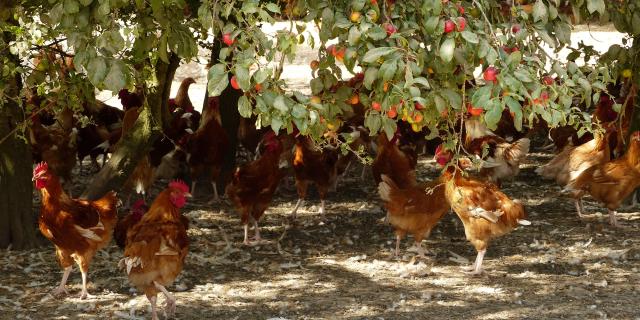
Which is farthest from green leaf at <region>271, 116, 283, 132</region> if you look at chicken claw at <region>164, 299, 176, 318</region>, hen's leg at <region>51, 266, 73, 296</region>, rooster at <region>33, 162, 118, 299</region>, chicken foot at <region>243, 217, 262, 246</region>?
chicken foot at <region>243, 217, 262, 246</region>

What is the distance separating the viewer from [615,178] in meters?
8.70

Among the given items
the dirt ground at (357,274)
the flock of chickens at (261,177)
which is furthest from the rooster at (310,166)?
the dirt ground at (357,274)

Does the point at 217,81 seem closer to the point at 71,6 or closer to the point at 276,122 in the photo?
the point at 276,122

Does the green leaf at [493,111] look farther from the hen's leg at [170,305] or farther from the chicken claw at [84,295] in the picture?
the chicken claw at [84,295]

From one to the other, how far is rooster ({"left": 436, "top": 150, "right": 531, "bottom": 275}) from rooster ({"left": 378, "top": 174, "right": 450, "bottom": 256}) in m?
0.22

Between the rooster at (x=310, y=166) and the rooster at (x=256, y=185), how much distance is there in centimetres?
67

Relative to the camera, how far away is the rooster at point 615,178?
870cm

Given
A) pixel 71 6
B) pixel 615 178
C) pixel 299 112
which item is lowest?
pixel 615 178

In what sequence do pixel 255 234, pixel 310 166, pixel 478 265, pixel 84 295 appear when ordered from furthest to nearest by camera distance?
pixel 310 166, pixel 255 234, pixel 478 265, pixel 84 295

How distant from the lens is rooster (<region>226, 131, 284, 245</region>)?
8.30 meters

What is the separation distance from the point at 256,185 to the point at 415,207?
4.71 ft

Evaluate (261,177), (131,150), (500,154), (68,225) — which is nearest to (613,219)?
(500,154)

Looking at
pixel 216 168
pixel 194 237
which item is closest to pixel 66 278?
pixel 194 237

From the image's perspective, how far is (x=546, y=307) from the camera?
22.1ft
